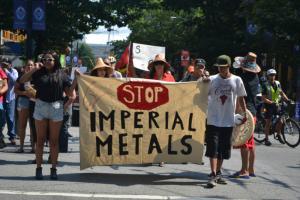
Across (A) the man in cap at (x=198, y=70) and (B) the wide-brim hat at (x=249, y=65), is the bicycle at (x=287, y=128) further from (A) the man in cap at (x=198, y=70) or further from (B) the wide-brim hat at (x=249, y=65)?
(B) the wide-brim hat at (x=249, y=65)

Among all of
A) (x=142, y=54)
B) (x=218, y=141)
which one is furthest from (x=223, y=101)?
(x=142, y=54)

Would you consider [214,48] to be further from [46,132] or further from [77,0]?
[46,132]

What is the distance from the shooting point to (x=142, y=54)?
14203mm

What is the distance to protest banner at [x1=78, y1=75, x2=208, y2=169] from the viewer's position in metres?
9.23

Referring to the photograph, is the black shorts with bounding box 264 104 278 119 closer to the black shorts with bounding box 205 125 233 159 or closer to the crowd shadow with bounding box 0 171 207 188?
the crowd shadow with bounding box 0 171 207 188

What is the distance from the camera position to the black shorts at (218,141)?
893cm

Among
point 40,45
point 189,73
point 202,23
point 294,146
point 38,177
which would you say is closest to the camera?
point 38,177

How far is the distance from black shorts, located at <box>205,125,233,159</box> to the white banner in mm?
5061

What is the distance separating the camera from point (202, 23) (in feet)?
133

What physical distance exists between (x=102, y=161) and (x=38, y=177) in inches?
35.7

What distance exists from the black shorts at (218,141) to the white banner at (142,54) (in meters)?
5.06

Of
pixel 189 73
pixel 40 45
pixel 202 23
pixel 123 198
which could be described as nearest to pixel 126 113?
pixel 123 198

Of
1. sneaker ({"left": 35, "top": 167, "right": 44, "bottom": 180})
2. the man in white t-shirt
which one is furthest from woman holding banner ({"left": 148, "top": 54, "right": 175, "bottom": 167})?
sneaker ({"left": 35, "top": 167, "right": 44, "bottom": 180})

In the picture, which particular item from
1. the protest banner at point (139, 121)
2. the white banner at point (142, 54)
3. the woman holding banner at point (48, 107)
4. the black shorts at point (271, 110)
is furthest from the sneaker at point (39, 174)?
the black shorts at point (271, 110)
